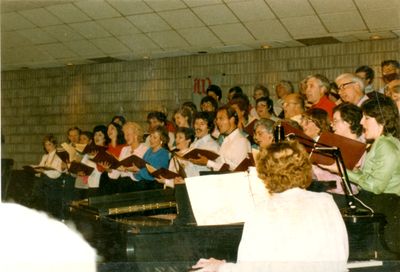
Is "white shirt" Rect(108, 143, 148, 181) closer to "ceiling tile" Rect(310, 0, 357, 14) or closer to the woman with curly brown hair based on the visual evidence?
"ceiling tile" Rect(310, 0, 357, 14)

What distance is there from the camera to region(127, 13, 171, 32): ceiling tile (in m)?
5.58

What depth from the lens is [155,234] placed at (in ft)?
7.29

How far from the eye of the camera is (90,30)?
6055mm

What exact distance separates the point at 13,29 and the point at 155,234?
14.9ft

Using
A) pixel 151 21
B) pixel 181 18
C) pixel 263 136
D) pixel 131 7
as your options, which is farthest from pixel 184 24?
pixel 263 136

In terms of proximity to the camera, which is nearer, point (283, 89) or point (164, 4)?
point (283, 89)

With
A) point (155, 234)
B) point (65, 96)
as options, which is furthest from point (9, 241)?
point (65, 96)

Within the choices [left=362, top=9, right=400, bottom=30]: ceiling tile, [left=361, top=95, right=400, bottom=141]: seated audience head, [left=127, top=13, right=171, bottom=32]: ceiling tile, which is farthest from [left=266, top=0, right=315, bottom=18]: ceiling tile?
[left=361, top=95, right=400, bottom=141]: seated audience head

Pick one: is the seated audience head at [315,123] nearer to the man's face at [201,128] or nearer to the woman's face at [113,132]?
the man's face at [201,128]

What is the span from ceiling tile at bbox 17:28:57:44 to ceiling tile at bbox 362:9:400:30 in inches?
141

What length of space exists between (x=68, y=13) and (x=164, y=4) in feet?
3.79

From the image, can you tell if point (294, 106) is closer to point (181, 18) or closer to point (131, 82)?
point (181, 18)

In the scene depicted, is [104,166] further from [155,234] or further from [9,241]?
[155,234]

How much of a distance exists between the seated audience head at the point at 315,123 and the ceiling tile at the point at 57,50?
14.3 feet
